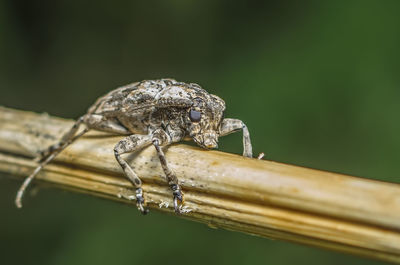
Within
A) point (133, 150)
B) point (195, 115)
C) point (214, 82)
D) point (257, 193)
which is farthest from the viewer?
point (214, 82)

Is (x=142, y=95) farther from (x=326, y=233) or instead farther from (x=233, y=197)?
(x=326, y=233)

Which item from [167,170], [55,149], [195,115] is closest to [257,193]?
[167,170]

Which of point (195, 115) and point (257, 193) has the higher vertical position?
point (195, 115)

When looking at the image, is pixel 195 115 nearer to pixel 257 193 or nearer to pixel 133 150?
pixel 133 150

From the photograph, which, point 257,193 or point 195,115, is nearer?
point 257,193

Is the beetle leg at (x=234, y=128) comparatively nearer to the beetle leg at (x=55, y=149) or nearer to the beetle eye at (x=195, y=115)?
the beetle eye at (x=195, y=115)

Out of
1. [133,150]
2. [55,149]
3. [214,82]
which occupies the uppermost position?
[214,82]
